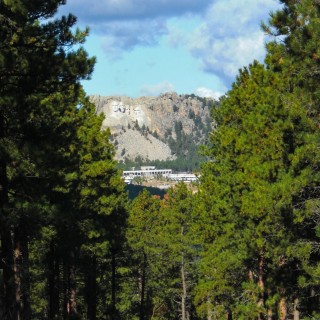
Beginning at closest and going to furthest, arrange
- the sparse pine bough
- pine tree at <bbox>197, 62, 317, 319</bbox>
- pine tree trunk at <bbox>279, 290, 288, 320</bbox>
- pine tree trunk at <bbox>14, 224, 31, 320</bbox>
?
1. the sparse pine bough
2. pine tree at <bbox>197, 62, 317, 319</bbox>
3. pine tree trunk at <bbox>14, 224, 31, 320</bbox>
4. pine tree trunk at <bbox>279, 290, 288, 320</bbox>

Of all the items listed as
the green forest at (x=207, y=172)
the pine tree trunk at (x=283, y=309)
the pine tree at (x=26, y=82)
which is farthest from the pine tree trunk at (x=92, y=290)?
the pine tree at (x=26, y=82)

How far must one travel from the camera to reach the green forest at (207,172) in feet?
36.8

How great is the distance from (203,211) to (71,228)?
7301mm

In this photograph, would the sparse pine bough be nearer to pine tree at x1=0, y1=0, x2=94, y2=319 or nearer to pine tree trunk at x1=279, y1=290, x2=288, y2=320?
pine tree trunk at x1=279, y1=290, x2=288, y2=320

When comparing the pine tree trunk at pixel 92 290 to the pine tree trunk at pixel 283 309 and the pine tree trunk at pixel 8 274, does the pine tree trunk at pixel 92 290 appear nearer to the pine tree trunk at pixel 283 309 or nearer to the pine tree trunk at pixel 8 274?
the pine tree trunk at pixel 283 309

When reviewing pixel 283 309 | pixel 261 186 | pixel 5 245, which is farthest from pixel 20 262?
pixel 283 309

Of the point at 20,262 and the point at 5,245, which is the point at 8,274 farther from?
the point at 20,262

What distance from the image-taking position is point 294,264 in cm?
1666

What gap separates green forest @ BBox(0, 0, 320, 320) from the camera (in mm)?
11227

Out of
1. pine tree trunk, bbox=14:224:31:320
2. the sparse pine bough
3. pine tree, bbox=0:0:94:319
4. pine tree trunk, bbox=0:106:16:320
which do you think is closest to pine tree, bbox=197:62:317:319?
the sparse pine bough

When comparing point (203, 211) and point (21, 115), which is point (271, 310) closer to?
point (203, 211)

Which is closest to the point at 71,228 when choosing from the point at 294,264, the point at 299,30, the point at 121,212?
the point at 121,212

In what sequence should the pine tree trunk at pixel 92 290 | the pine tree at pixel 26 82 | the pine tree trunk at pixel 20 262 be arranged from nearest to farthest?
1. the pine tree at pixel 26 82
2. the pine tree trunk at pixel 20 262
3. the pine tree trunk at pixel 92 290

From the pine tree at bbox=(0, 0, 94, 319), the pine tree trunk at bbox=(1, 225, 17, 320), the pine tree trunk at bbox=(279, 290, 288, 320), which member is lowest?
the pine tree trunk at bbox=(279, 290, 288, 320)
